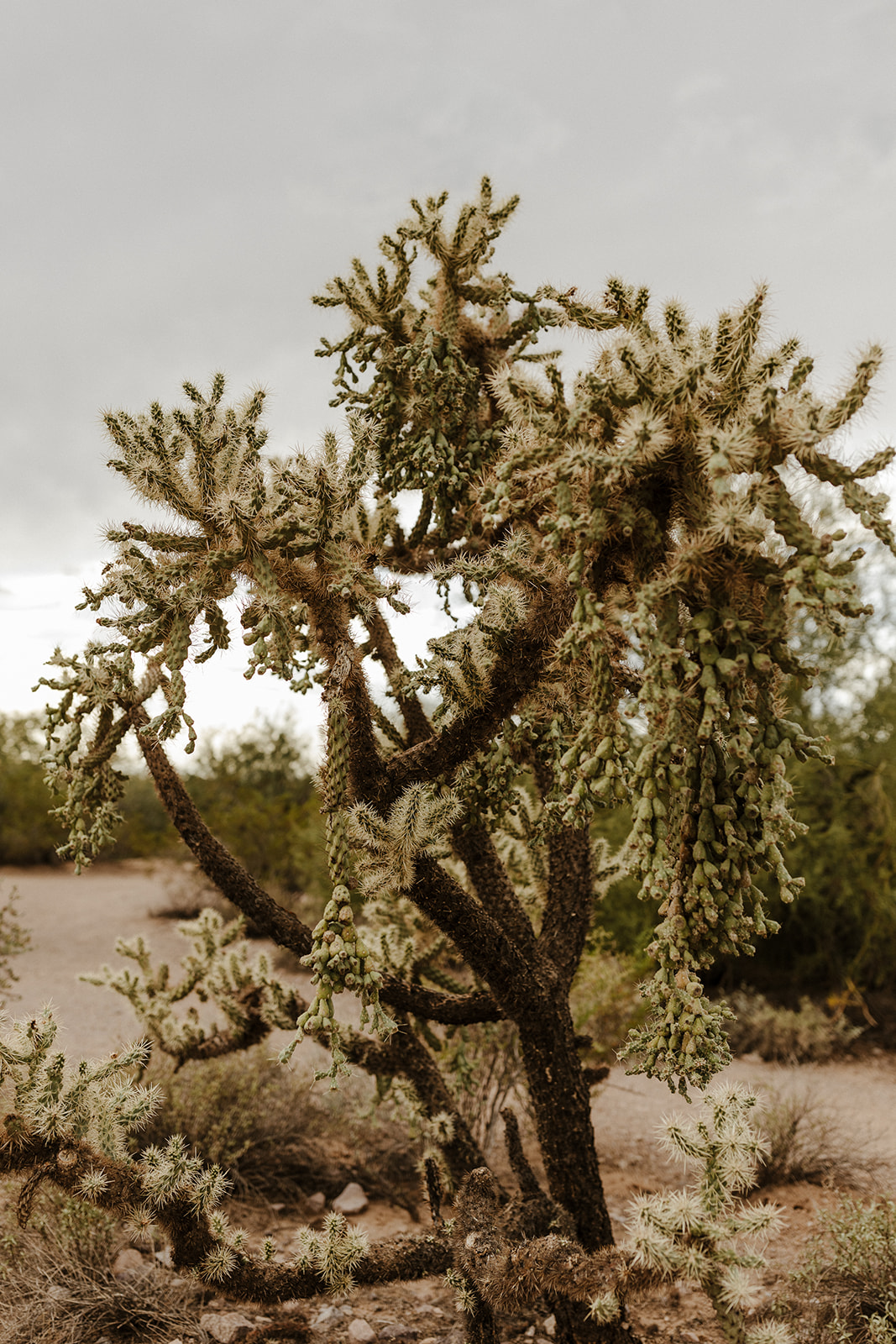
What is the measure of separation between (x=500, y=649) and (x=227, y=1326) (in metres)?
2.77

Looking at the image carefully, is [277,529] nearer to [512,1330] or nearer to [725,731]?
[725,731]

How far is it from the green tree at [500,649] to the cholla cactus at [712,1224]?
8.7 inches

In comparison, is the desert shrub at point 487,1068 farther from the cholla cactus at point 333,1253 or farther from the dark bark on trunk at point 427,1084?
the cholla cactus at point 333,1253

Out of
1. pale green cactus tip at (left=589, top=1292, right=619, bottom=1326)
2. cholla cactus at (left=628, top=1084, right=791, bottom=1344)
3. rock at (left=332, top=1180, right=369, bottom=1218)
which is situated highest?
cholla cactus at (left=628, top=1084, right=791, bottom=1344)

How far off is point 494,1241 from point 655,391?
8.15 ft

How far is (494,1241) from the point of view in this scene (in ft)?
8.59

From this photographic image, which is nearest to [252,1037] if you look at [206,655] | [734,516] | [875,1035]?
[206,655]

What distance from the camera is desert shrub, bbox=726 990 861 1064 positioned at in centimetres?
864

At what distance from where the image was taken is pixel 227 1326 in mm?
3105

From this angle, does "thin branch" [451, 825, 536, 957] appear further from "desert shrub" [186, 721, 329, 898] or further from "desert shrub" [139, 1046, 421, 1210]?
"desert shrub" [186, 721, 329, 898]

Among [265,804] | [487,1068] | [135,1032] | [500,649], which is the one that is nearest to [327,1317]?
[487,1068]

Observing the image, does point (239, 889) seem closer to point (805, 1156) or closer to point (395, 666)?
point (395, 666)

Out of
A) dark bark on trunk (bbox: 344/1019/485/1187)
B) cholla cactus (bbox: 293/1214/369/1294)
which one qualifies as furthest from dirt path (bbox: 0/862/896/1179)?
cholla cactus (bbox: 293/1214/369/1294)

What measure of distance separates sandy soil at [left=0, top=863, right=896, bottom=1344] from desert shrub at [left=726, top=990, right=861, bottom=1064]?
0.18m
